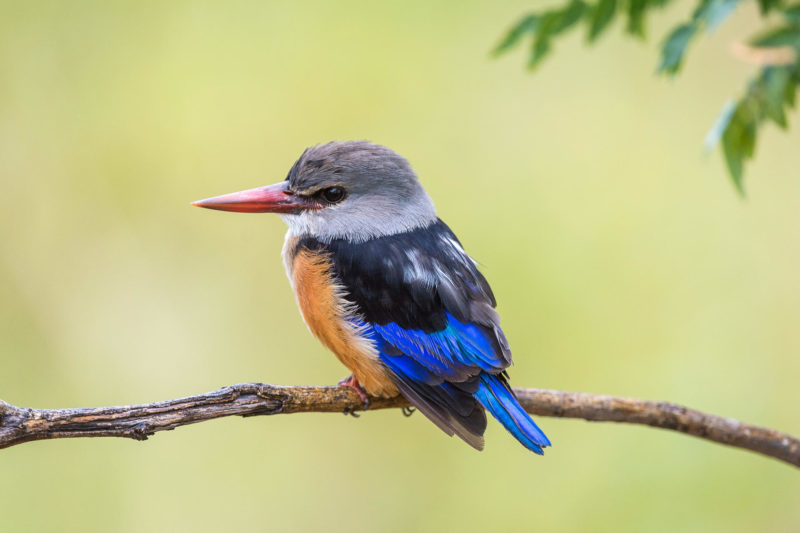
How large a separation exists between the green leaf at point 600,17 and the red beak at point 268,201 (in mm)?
923

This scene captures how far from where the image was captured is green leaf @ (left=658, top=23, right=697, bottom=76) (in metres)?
1.87

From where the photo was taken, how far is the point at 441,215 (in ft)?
13.2

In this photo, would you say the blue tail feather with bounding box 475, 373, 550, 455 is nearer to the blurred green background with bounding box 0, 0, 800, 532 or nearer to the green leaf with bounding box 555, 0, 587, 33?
the green leaf with bounding box 555, 0, 587, 33

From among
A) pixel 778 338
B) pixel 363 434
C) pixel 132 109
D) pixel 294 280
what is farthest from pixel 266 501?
pixel 778 338

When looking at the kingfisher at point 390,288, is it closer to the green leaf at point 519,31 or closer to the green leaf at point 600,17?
the green leaf at point 519,31

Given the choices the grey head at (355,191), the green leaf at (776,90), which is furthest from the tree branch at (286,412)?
the green leaf at (776,90)

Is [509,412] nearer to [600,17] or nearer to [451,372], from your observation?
[451,372]

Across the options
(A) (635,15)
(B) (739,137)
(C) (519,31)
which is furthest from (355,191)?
(B) (739,137)

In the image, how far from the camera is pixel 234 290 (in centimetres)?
389

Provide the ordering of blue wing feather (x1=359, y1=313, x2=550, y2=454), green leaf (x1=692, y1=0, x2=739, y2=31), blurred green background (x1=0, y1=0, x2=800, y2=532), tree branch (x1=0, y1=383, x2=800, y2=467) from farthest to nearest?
blurred green background (x1=0, y1=0, x2=800, y2=532) → blue wing feather (x1=359, y1=313, x2=550, y2=454) → green leaf (x1=692, y1=0, x2=739, y2=31) → tree branch (x1=0, y1=383, x2=800, y2=467)

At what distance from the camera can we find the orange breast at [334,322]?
7.67 ft

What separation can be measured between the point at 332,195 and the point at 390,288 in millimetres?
355

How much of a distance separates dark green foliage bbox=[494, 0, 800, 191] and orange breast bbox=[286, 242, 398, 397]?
30.8 inches

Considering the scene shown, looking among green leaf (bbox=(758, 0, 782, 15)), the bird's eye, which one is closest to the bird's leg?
the bird's eye
